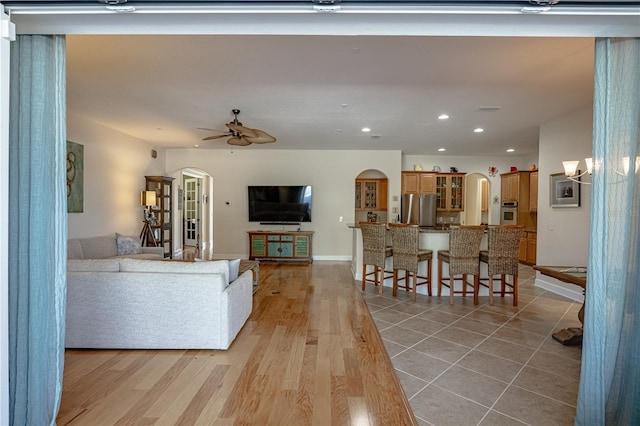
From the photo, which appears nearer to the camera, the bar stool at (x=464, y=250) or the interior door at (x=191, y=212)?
the bar stool at (x=464, y=250)

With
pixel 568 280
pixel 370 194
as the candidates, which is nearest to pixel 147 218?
pixel 370 194

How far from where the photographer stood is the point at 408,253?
466cm

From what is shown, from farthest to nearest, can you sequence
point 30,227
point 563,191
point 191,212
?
point 191,212, point 563,191, point 30,227

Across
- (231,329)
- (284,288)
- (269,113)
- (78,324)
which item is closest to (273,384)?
(231,329)

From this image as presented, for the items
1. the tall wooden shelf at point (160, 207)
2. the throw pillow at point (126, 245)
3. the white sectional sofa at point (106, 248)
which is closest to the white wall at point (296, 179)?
the tall wooden shelf at point (160, 207)

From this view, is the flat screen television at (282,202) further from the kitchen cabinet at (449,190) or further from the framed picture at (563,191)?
the framed picture at (563,191)

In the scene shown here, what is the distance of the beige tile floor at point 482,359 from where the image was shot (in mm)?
2182

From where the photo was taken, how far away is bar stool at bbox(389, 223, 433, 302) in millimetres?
4598

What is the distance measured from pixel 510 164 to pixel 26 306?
10.0 metres

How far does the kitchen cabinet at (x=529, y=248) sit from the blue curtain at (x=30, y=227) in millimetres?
8304

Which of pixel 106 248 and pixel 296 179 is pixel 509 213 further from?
pixel 106 248

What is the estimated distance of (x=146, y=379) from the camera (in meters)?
2.50

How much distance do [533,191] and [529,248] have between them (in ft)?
4.46

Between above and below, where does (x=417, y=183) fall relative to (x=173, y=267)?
above
